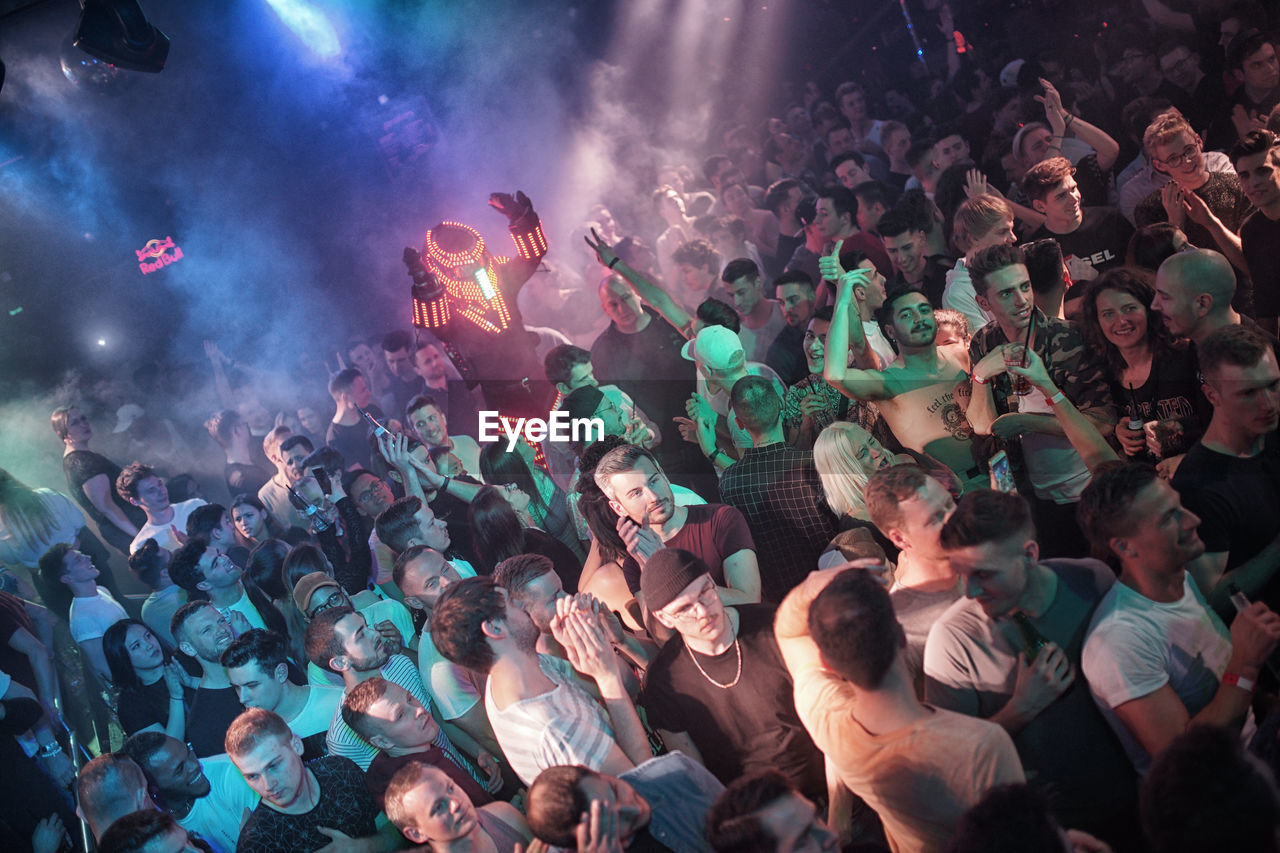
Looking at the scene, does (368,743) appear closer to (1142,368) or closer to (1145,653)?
(1145,653)

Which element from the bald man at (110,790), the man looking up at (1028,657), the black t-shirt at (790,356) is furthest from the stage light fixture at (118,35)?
the man looking up at (1028,657)

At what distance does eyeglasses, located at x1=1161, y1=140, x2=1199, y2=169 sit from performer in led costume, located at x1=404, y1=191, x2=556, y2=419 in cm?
345

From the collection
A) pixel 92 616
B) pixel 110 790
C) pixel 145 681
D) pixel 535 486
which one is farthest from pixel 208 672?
pixel 535 486

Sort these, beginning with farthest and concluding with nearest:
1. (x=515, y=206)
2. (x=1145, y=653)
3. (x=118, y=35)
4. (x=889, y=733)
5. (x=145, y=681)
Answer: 1. (x=515, y=206)
2. (x=118, y=35)
3. (x=145, y=681)
4. (x=1145, y=653)
5. (x=889, y=733)

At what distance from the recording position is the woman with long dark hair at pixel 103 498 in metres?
5.34

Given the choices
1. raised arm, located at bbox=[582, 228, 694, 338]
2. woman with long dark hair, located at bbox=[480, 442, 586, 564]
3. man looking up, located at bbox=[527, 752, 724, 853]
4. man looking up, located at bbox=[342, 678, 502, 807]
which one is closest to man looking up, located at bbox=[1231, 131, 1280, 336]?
raised arm, located at bbox=[582, 228, 694, 338]

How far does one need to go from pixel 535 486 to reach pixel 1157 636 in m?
3.26

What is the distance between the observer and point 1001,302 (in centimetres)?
303

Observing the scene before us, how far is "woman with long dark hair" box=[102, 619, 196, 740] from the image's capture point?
3.85 metres

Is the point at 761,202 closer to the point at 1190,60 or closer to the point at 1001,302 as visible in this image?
the point at 1190,60

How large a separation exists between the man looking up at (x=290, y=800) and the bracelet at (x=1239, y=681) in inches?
98.1

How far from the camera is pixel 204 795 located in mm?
3291

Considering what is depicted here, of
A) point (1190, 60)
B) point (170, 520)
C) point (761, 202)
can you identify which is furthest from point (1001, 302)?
point (170, 520)

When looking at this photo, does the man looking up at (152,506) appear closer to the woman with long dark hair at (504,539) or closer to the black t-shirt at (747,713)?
the woman with long dark hair at (504,539)
